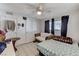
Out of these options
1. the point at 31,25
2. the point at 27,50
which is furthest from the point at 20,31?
the point at 27,50

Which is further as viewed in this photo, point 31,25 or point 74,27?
point 31,25

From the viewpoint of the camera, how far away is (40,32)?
131 centimetres

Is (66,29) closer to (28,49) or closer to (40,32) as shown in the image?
(40,32)

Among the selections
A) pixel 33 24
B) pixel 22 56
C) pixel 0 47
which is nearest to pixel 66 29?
pixel 33 24

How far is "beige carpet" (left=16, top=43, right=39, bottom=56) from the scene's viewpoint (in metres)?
1.23

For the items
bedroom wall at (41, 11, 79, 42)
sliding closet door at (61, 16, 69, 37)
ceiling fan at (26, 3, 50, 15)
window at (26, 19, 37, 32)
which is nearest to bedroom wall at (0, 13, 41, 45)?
window at (26, 19, 37, 32)

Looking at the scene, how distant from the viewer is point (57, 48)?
124 cm

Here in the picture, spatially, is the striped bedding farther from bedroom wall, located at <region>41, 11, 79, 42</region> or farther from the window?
the window

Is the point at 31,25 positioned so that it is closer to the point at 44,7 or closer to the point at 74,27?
the point at 44,7

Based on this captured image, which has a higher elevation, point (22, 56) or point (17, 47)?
point (17, 47)

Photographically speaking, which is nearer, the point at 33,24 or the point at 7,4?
the point at 7,4

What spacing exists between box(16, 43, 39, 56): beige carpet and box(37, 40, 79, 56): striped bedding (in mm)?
82

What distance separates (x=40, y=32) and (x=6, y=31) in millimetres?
542

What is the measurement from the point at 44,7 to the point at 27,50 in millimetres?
747
